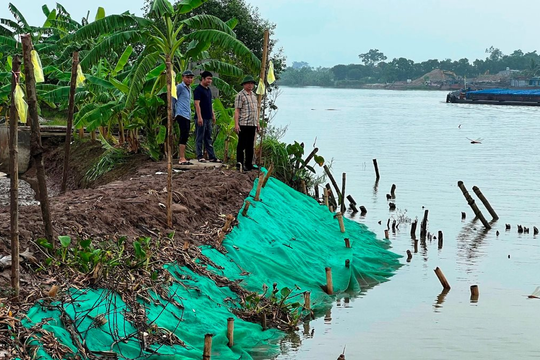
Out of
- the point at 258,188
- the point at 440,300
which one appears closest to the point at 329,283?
the point at 440,300

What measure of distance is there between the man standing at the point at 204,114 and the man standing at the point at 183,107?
0.15m

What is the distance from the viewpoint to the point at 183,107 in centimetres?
1412

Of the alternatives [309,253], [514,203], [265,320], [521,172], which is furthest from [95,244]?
[521,172]

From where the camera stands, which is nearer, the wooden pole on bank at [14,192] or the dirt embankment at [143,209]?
the wooden pole on bank at [14,192]

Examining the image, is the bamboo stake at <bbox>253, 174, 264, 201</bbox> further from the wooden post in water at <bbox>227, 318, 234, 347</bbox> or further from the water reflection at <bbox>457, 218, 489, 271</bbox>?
the wooden post in water at <bbox>227, 318, 234, 347</bbox>

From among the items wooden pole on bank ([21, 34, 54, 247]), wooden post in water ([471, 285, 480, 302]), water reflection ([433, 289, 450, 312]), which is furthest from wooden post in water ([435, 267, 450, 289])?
wooden pole on bank ([21, 34, 54, 247])

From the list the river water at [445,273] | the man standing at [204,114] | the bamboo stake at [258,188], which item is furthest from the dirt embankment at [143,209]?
the river water at [445,273]

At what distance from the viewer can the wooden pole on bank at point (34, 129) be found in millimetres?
7293

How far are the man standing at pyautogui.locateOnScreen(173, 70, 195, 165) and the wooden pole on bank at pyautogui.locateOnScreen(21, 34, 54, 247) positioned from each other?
239 inches

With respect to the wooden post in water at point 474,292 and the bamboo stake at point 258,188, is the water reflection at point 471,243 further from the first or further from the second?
the bamboo stake at point 258,188

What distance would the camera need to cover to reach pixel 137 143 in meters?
16.7

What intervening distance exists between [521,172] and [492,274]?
19066 millimetres

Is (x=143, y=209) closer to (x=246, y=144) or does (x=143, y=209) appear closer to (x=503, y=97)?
(x=246, y=144)

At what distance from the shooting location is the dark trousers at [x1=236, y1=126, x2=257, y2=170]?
45.4 feet
